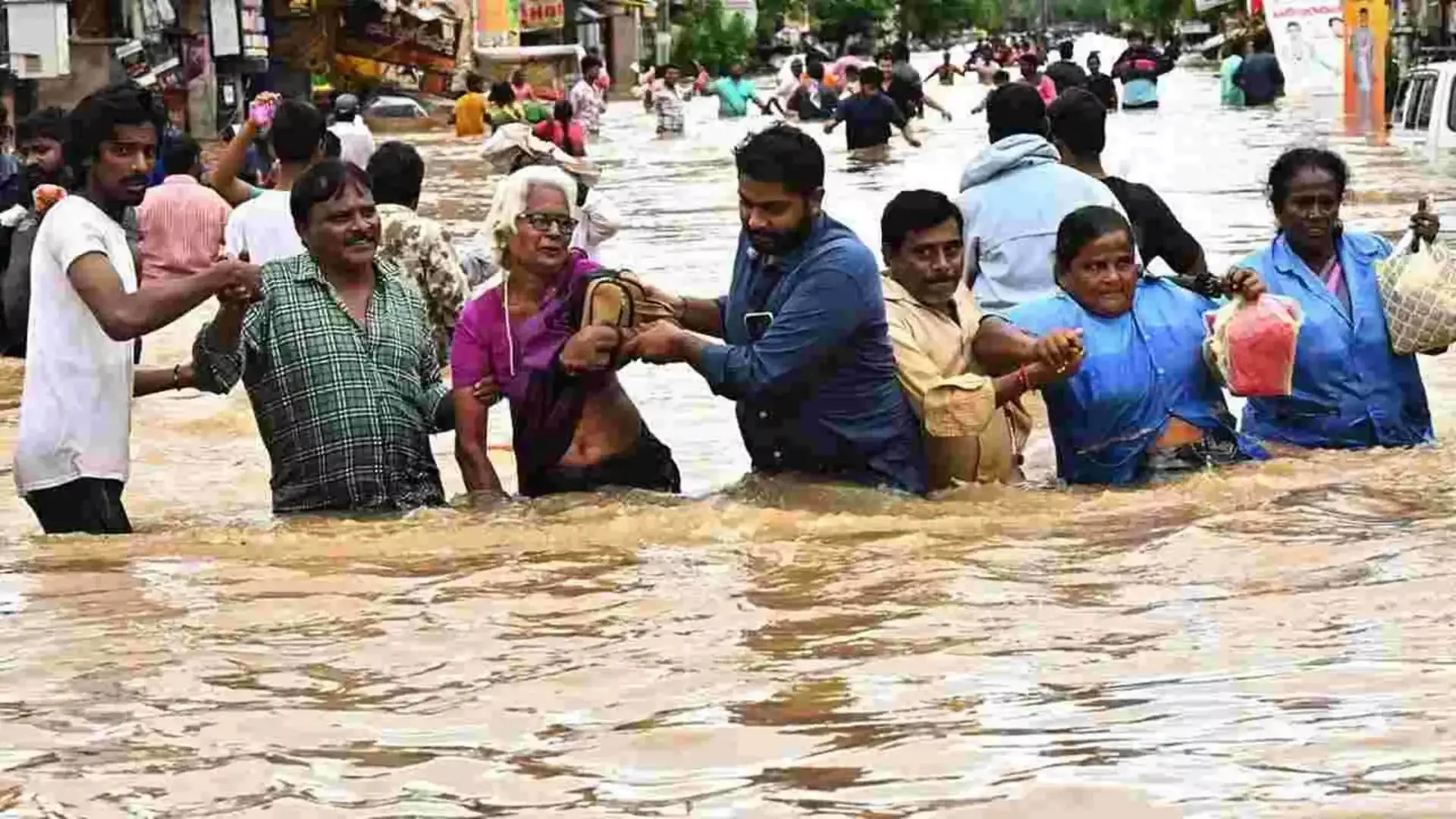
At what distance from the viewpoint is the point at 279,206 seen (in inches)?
379

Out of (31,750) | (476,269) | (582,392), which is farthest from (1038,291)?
(31,750)

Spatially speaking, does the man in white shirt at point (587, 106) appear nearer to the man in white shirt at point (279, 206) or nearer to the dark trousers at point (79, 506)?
the man in white shirt at point (279, 206)

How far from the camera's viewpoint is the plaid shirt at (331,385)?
6.36 m

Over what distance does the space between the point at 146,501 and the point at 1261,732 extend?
5.59 metres

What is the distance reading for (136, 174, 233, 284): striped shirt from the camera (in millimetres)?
10805

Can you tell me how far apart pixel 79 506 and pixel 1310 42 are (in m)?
32.4

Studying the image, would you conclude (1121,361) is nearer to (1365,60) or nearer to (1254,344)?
(1254,344)

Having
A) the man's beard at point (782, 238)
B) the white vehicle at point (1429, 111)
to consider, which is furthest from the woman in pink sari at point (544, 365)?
the white vehicle at point (1429, 111)

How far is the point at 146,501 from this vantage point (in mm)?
9000

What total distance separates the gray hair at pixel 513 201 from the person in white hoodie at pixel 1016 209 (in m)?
2.12

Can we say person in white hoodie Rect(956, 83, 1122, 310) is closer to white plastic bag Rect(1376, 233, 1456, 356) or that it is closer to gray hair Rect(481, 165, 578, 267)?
white plastic bag Rect(1376, 233, 1456, 356)

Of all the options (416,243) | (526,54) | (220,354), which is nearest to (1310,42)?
(526,54)

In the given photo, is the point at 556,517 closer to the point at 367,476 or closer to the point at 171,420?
the point at 367,476

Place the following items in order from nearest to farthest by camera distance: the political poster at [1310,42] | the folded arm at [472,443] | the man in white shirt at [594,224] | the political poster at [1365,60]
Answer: the folded arm at [472,443] < the man in white shirt at [594,224] < the political poster at [1365,60] < the political poster at [1310,42]
